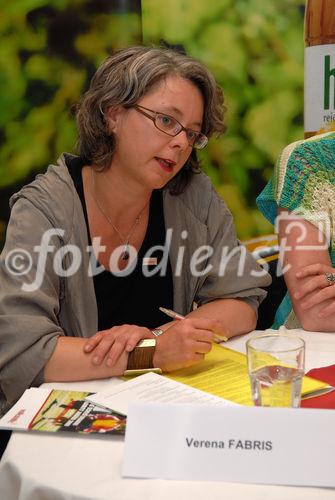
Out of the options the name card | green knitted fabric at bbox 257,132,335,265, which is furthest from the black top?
the name card

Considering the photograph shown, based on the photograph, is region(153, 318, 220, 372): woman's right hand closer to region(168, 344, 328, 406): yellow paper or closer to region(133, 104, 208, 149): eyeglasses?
region(168, 344, 328, 406): yellow paper

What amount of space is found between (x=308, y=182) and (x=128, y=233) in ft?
1.80

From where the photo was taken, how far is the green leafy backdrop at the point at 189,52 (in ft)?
8.51

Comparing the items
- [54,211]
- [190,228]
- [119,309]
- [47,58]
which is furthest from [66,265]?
[47,58]

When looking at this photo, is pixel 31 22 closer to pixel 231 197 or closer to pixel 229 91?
pixel 229 91

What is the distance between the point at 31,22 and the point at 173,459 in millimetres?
2070

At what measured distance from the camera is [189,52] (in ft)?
9.37

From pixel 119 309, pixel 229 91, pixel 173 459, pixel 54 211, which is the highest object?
pixel 229 91

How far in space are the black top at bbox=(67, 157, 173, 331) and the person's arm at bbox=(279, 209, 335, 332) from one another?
0.34 m

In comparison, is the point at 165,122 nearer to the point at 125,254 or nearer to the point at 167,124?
the point at 167,124

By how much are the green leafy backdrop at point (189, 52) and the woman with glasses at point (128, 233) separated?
2.43 ft

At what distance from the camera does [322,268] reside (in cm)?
173

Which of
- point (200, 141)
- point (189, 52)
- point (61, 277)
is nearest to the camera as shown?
point (61, 277)

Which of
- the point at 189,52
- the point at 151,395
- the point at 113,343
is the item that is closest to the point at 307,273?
the point at 113,343
